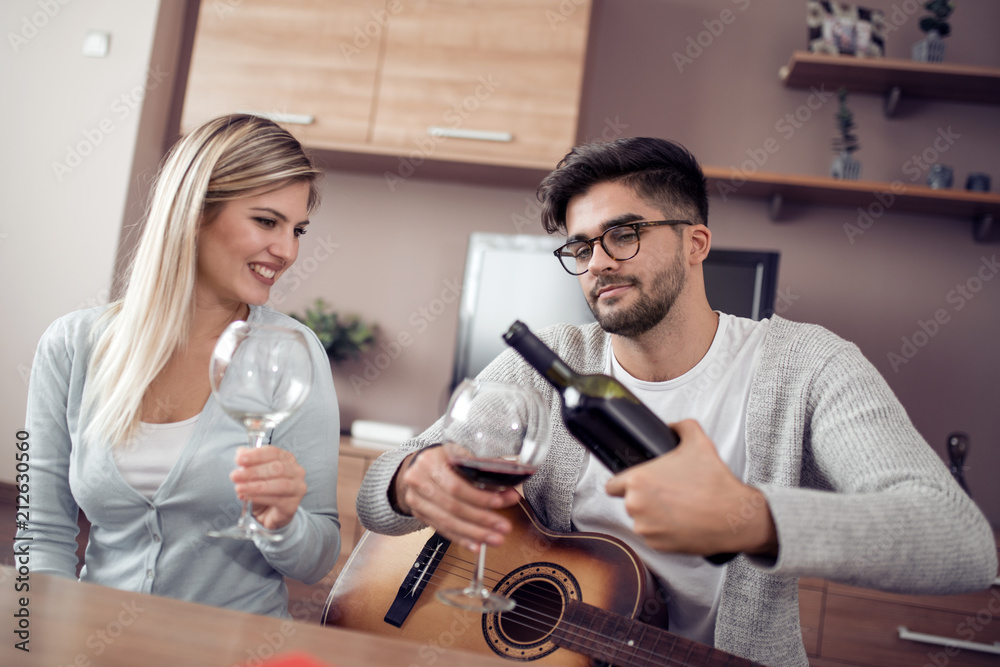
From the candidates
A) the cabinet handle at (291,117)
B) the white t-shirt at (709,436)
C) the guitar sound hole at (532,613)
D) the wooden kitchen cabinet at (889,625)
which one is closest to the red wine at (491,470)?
the guitar sound hole at (532,613)

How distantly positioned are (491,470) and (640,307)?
620mm

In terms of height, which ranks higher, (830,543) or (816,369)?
(816,369)

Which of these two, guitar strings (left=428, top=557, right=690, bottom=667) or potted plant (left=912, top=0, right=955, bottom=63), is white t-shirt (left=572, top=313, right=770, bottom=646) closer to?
guitar strings (left=428, top=557, right=690, bottom=667)

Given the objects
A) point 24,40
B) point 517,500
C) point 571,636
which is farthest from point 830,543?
point 24,40

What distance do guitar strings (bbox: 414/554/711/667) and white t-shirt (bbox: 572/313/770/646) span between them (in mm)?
238

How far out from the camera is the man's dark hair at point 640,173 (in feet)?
4.46

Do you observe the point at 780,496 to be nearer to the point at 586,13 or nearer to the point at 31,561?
the point at 31,561

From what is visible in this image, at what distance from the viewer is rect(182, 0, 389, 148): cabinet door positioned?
2.68 meters

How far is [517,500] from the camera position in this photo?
1.13 meters

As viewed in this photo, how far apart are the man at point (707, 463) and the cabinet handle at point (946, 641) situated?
3.77 ft

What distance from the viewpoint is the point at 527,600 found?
3.47ft

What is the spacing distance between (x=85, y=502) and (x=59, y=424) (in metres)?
0.16

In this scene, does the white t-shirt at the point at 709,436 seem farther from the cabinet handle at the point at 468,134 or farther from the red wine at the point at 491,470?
the cabinet handle at the point at 468,134

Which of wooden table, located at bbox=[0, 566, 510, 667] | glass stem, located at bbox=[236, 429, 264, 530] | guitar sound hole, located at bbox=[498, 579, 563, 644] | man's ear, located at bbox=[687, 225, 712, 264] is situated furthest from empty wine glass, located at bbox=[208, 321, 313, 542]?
man's ear, located at bbox=[687, 225, 712, 264]
